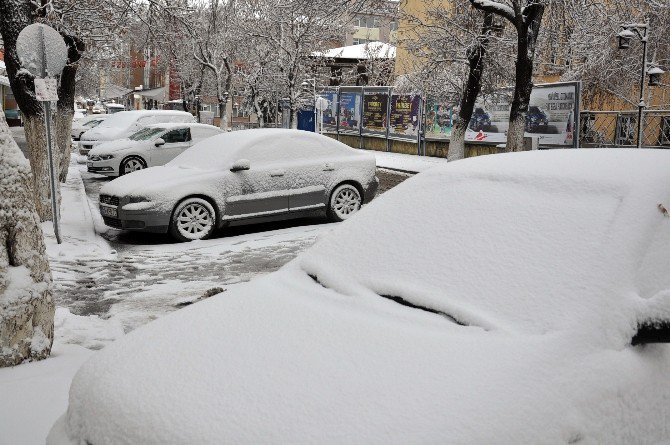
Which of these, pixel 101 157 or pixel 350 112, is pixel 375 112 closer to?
pixel 350 112

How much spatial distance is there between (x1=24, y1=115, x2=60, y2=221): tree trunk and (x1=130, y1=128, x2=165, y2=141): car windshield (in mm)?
6732

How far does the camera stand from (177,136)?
16625 millimetres

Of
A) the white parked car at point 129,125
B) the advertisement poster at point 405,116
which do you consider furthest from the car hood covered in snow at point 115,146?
the advertisement poster at point 405,116

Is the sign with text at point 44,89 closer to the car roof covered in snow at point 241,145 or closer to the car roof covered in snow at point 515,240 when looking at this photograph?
the car roof covered in snow at point 241,145

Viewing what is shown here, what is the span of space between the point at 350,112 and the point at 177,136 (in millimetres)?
16494

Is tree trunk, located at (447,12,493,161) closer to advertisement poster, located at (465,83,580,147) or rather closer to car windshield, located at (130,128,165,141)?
advertisement poster, located at (465,83,580,147)

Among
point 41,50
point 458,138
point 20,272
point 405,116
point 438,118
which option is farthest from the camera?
point 405,116

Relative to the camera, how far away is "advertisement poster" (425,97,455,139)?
25922 mm

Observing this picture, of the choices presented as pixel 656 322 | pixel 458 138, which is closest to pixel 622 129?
pixel 458 138

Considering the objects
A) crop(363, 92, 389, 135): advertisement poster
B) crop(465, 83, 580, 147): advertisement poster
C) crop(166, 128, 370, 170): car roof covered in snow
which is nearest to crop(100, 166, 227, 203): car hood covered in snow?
crop(166, 128, 370, 170): car roof covered in snow

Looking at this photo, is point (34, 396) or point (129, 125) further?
point (129, 125)

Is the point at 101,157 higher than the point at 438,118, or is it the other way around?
the point at 438,118

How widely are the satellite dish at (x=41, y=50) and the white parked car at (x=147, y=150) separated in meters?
7.58

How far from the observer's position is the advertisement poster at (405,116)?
90.2 feet
